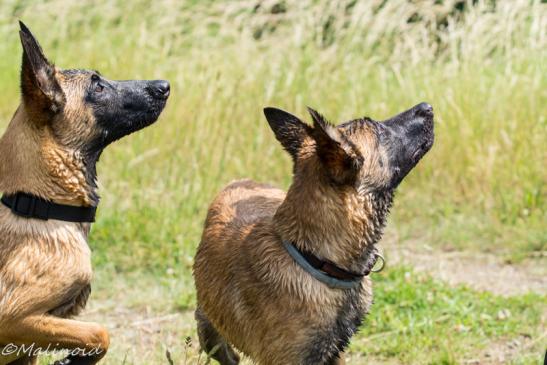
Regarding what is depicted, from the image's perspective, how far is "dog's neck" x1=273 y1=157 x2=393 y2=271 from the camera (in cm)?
436


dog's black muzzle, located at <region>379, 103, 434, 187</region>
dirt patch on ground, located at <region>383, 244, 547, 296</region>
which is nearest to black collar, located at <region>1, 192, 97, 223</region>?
dog's black muzzle, located at <region>379, 103, 434, 187</region>

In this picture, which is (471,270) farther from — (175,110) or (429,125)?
(175,110)

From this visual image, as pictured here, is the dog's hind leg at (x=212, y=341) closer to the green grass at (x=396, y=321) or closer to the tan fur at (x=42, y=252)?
the green grass at (x=396, y=321)

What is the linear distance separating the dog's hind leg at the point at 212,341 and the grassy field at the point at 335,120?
0.44 feet

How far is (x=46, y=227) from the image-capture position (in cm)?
427

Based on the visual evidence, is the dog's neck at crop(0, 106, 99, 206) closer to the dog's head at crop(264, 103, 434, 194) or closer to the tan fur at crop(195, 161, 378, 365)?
the tan fur at crop(195, 161, 378, 365)

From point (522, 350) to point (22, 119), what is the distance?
3179 millimetres

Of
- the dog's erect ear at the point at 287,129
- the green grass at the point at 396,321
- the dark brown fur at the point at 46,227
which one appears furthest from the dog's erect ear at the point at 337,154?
the green grass at the point at 396,321

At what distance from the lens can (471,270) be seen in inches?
274

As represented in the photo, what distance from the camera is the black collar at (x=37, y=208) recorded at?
166 inches

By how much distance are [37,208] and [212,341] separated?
1428 mm

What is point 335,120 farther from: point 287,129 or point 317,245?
point 317,245

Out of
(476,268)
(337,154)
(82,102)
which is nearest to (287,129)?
(337,154)

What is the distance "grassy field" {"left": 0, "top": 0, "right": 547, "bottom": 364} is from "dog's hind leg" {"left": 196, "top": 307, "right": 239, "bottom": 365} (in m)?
0.13
